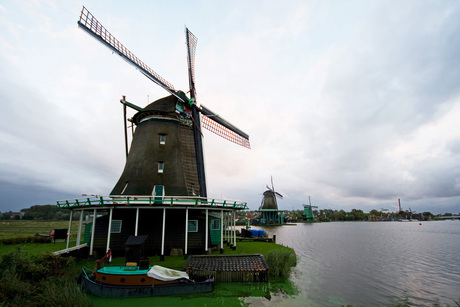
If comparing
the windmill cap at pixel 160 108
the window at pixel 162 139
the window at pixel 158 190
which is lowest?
the window at pixel 158 190

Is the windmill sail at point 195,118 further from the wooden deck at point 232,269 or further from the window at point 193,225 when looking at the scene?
the wooden deck at point 232,269

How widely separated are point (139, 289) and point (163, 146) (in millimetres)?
12040

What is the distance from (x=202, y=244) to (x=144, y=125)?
1161 cm

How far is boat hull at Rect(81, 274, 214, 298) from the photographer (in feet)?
37.0

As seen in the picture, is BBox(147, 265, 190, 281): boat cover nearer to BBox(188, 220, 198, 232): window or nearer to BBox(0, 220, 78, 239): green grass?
BBox(188, 220, 198, 232): window

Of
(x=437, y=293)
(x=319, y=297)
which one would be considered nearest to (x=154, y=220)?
(x=319, y=297)

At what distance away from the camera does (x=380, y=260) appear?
77.2 ft

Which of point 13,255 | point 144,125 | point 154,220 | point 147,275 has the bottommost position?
point 147,275

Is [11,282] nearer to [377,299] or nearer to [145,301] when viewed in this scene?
[145,301]

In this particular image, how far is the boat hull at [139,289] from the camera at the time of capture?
444 inches

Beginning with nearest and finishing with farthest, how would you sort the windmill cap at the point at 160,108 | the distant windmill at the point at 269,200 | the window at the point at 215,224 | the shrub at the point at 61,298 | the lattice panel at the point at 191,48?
1. the shrub at the point at 61,298
2. the window at the point at 215,224
3. the windmill cap at the point at 160,108
4. the lattice panel at the point at 191,48
5. the distant windmill at the point at 269,200

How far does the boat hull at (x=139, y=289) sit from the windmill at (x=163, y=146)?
8.13 metres

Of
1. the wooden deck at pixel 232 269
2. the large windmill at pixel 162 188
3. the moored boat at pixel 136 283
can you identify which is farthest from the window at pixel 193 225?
the moored boat at pixel 136 283

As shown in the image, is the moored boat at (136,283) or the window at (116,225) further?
the window at (116,225)
